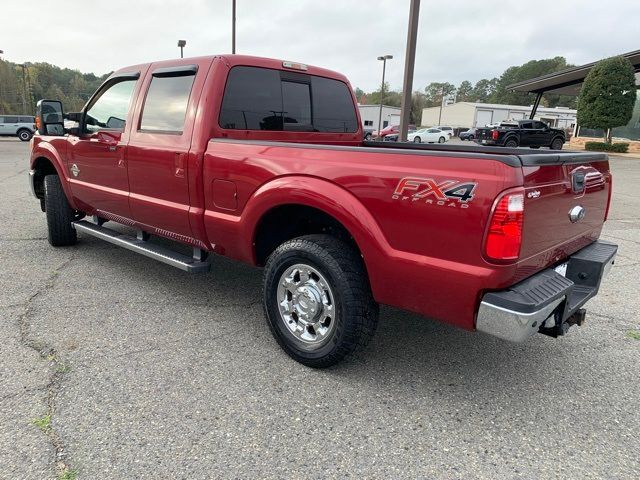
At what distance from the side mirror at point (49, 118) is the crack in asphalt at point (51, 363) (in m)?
1.57

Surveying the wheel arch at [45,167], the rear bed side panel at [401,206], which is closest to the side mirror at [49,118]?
the wheel arch at [45,167]

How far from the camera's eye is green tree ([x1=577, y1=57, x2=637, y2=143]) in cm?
2362

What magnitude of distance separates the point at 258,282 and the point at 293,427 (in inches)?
89.4

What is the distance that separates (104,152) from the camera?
4.21 m

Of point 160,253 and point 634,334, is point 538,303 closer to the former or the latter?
point 634,334

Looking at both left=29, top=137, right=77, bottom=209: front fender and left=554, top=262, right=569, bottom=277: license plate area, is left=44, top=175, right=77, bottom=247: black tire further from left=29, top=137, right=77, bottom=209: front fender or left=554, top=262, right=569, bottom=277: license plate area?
left=554, top=262, right=569, bottom=277: license plate area

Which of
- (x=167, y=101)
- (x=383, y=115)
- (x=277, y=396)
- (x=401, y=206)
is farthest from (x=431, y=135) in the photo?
(x=277, y=396)

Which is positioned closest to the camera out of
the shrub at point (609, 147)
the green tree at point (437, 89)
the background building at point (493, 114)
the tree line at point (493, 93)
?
the shrub at point (609, 147)

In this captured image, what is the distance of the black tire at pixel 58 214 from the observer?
513 cm

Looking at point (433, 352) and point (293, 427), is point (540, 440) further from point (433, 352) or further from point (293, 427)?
point (293, 427)

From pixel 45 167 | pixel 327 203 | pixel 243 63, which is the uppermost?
pixel 243 63

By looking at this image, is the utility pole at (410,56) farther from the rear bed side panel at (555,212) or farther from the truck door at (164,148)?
the rear bed side panel at (555,212)

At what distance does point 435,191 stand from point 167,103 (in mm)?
2465

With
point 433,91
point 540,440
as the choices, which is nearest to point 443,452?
point 540,440
